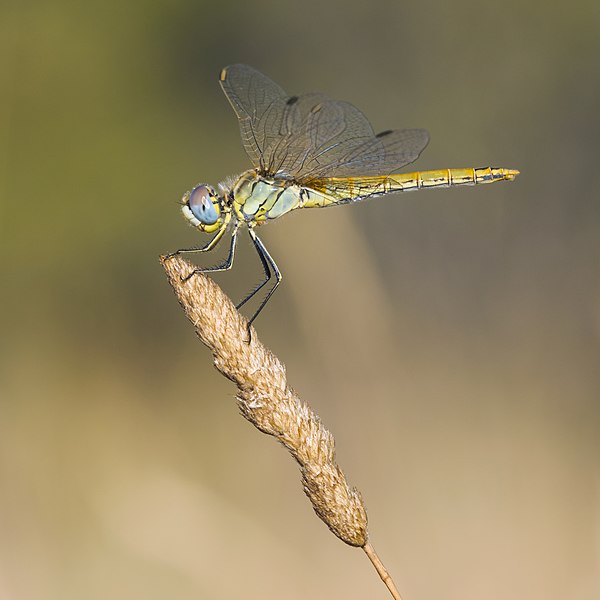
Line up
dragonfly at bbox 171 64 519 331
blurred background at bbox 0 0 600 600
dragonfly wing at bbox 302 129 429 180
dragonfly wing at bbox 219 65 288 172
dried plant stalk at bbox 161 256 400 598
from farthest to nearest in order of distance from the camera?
blurred background at bbox 0 0 600 600 < dragonfly wing at bbox 302 129 429 180 < dragonfly wing at bbox 219 65 288 172 < dragonfly at bbox 171 64 519 331 < dried plant stalk at bbox 161 256 400 598

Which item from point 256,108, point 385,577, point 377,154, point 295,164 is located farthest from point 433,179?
point 385,577

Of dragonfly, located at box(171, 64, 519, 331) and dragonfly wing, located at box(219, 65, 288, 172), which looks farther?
dragonfly wing, located at box(219, 65, 288, 172)

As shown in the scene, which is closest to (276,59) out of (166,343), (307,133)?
(166,343)

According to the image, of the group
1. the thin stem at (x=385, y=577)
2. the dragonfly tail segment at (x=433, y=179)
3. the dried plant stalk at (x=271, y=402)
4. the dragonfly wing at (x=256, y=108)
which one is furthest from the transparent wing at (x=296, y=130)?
the thin stem at (x=385, y=577)

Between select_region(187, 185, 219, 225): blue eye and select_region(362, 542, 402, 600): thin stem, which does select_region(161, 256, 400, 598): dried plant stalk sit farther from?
select_region(187, 185, 219, 225): blue eye

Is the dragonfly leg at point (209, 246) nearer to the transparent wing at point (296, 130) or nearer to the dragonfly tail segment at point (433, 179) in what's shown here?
the transparent wing at point (296, 130)

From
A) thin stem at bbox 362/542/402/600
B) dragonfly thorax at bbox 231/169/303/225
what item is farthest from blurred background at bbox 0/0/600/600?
thin stem at bbox 362/542/402/600

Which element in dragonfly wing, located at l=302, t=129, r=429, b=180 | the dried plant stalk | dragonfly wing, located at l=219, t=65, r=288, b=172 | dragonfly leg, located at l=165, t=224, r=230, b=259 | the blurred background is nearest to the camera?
the dried plant stalk
